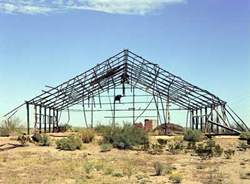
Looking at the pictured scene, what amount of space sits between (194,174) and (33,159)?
9.28m

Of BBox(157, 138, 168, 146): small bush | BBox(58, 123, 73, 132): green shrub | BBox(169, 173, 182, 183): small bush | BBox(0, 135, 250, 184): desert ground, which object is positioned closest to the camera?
BBox(169, 173, 182, 183): small bush

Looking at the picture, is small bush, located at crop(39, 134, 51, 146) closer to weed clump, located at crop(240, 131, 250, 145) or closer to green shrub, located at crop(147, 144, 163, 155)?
green shrub, located at crop(147, 144, 163, 155)

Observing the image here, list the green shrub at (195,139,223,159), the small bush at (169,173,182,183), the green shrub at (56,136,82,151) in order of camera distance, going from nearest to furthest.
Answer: the small bush at (169,173,182,183) → the green shrub at (195,139,223,159) → the green shrub at (56,136,82,151)

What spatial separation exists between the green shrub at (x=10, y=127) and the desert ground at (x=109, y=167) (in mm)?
10687

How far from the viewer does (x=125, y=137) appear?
33.3m

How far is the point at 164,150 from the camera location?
31484mm

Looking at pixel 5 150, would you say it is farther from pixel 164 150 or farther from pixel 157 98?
pixel 157 98

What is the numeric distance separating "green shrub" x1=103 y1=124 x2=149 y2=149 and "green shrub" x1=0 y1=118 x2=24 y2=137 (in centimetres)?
1039

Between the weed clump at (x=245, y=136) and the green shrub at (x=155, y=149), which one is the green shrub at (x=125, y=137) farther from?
the weed clump at (x=245, y=136)

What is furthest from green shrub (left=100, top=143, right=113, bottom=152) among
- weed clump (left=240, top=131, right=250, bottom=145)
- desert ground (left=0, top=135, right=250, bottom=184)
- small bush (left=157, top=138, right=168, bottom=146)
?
weed clump (left=240, top=131, right=250, bottom=145)

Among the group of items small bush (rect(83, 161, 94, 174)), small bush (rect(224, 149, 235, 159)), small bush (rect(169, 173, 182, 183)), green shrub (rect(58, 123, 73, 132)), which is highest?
green shrub (rect(58, 123, 73, 132))

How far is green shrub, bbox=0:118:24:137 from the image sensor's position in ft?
142

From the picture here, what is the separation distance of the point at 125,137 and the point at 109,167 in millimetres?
9278

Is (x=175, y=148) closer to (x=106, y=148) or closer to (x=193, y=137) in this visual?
(x=106, y=148)
